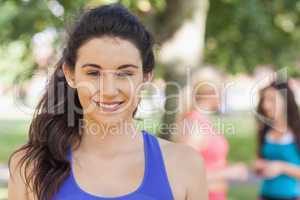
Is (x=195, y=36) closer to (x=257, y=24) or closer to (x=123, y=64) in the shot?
(x=257, y=24)

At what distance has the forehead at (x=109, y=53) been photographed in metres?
2.07

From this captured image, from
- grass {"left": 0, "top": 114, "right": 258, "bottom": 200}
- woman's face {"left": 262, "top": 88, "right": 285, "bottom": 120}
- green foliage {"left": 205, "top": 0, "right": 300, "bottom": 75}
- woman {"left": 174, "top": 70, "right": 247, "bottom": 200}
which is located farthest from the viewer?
grass {"left": 0, "top": 114, "right": 258, "bottom": 200}

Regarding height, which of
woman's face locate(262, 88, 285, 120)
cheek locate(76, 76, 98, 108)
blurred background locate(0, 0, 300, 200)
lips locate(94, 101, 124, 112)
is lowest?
woman's face locate(262, 88, 285, 120)

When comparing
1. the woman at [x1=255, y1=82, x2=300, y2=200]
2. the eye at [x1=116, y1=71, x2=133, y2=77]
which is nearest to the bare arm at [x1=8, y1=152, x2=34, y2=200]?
the eye at [x1=116, y1=71, x2=133, y2=77]

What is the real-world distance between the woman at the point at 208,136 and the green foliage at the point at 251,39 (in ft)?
5.38

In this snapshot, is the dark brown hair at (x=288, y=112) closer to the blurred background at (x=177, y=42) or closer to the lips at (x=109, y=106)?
the blurred background at (x=177, y=42)

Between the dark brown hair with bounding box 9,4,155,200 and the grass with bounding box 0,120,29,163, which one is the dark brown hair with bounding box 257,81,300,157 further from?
the grass with bounding box 0,120,29,163

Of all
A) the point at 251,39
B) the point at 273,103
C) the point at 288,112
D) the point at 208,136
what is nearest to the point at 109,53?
the point at 208,136

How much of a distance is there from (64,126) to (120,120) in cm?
27

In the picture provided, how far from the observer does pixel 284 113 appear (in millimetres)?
5066

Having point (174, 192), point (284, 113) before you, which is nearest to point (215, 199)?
point (284, 113)

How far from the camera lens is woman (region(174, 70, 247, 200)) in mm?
4039

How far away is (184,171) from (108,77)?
45 cm

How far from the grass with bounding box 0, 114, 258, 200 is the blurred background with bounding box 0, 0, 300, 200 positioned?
0.54 meters
